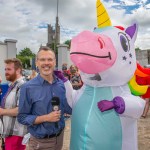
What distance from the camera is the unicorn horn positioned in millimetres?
2693

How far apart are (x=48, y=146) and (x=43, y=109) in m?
0.34

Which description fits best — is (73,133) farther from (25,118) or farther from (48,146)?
(25,118)

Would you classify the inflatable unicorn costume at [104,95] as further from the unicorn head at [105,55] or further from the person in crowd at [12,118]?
the person in crowd at [12,118]

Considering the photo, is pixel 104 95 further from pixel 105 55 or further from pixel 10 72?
pixel 10 72

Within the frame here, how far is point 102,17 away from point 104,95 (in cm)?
83

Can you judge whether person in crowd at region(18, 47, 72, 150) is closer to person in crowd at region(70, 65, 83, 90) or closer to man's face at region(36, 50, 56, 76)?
man's face at region(36, 50, 56, 76)

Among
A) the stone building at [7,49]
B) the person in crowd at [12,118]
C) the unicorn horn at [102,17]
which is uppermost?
the stone building at [7,49]

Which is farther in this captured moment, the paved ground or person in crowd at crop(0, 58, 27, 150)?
the paved ground

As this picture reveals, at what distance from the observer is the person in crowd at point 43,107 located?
231cm

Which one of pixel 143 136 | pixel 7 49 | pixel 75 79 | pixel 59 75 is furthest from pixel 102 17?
pixel 7 49

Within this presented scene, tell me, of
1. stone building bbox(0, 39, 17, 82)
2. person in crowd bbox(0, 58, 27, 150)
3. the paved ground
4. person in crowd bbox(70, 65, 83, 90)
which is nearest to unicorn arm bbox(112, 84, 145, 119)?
person in crowd bbox(0, 58, 27, 150)

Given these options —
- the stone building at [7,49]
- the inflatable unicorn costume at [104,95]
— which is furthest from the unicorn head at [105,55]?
the stone building at [7,49]

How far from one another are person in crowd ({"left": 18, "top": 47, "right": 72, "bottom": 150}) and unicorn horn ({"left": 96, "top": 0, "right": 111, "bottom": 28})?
621mm

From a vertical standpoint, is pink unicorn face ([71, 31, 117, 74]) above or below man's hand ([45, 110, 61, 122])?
above
